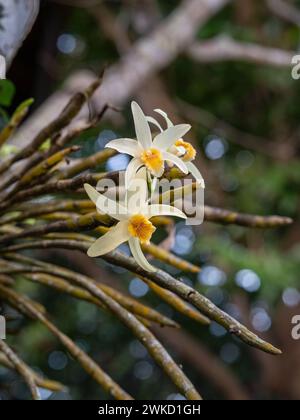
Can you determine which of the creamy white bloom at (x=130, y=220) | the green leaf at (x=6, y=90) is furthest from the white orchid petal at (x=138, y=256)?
the green leaf at (x=6, y=90)

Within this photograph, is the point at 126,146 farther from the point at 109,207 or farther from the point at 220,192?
the point at 220,192

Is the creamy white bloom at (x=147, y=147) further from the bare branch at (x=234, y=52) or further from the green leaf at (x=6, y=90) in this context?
the bare branch at (x=234, y=52)

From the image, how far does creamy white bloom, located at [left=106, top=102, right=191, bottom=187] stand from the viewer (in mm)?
442

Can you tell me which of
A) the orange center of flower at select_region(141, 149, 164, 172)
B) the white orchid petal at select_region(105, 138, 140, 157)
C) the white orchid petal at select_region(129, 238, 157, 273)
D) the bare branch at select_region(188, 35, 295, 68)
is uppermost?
the bare branch at select_region(188, 35, 295, 68)

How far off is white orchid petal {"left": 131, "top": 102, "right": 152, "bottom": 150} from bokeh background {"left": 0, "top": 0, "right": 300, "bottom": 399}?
1760mm

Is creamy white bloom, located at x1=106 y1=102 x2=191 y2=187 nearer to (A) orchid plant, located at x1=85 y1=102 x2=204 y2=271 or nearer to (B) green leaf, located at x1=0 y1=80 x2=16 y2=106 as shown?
(A) orchid plant, located at x1=85 y1=102 x2=204 y2=271

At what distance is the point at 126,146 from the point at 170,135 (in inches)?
1.5

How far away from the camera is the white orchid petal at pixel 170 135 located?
46cm

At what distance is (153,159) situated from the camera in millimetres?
444

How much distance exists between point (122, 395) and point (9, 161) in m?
0.25

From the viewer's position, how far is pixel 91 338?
13.9 feet
